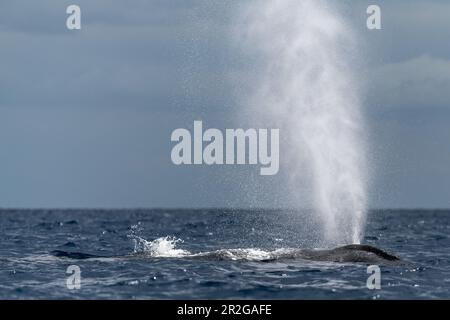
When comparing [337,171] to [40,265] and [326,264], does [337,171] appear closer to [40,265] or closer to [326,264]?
[326,264]

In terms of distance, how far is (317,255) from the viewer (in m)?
37.2

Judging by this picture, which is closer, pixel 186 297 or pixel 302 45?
pixel 186 297

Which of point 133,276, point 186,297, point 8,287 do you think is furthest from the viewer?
point 133,276

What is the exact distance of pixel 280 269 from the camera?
3412 centimetres

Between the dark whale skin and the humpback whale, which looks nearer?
the dark whale skin

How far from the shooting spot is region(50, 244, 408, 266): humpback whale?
119 feet

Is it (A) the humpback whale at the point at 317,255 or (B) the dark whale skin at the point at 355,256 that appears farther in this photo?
(A) the humpback whale at the point at 317,255

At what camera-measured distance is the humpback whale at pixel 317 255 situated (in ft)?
119

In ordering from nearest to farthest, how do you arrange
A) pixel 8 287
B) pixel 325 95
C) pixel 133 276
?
1. pixel 8 287
2. pixel 133 276
3. pixel 325 95

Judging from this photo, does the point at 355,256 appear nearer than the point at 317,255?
Yes

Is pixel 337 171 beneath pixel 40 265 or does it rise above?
above
